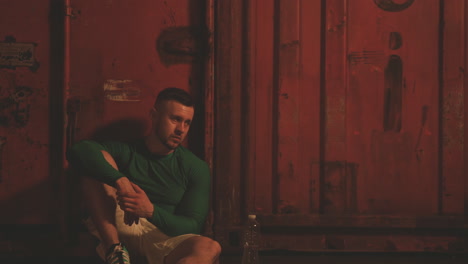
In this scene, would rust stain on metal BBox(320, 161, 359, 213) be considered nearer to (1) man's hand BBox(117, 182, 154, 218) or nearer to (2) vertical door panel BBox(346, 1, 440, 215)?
(2) vertical door panel BBox(346, 1, 440, 215)

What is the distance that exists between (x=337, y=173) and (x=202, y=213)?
1.09 metres

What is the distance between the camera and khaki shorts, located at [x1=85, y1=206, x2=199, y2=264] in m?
2.10

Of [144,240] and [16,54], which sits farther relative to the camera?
[16,54]

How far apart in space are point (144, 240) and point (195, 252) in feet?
1.25

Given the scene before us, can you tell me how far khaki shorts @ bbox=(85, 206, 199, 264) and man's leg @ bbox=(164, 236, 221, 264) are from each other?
0.16 feet

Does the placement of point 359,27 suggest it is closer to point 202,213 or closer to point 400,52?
point 400,52

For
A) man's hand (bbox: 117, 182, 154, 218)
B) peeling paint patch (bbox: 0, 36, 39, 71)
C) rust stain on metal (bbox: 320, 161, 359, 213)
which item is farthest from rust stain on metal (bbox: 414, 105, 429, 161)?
peeling paint patch (bbox: 0, 36, 39, 71)

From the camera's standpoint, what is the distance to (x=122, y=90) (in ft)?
8.73

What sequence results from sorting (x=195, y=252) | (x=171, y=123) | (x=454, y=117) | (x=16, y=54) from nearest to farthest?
(x=195, y=252), (x=171, y=123), (x=16, y=54), (x=454, y=117)

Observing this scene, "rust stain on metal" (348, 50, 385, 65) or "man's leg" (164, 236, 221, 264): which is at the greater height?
"rust stain on metal" (348, 50, 385, 65)

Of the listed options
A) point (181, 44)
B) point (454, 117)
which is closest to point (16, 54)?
point (181, 44)

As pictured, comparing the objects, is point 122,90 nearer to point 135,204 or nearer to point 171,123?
point 171,123

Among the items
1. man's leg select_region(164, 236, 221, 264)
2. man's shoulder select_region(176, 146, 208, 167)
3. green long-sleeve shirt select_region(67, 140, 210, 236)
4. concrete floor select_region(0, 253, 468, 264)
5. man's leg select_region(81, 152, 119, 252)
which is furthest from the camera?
concrete floor select_region(0, 253, 468, 264)

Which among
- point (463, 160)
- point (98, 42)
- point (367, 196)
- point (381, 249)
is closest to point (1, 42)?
point (98, 42)
